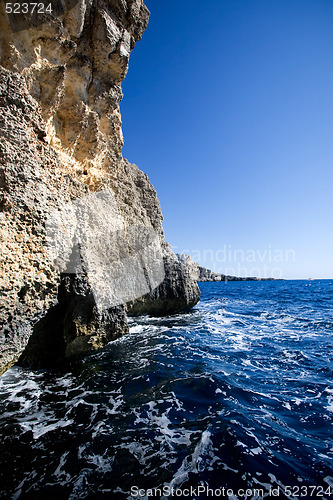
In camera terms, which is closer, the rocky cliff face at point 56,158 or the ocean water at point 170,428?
the ocean water at point 170,428

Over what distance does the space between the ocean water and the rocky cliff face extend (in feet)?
4.25

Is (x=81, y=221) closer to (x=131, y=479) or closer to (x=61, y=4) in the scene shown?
(x=131, y=479)

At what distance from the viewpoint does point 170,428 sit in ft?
13.7

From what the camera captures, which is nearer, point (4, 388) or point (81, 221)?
point (4, 388)

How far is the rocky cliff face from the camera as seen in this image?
15.2 ft

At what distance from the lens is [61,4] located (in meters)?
7.37

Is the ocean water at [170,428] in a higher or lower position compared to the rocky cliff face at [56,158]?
lower

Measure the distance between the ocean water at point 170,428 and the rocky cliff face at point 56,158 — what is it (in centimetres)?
130

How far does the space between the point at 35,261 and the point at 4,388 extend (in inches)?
127

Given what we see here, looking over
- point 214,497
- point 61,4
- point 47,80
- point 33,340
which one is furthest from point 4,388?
point 61,4

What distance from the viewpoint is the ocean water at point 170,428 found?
3.05 meters

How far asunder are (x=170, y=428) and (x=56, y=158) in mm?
6653

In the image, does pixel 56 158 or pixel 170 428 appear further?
pixel 56 158

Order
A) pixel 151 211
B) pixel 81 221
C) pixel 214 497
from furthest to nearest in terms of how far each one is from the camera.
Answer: pixel 151 211 → pixel 81 221 → pixel 214 497
